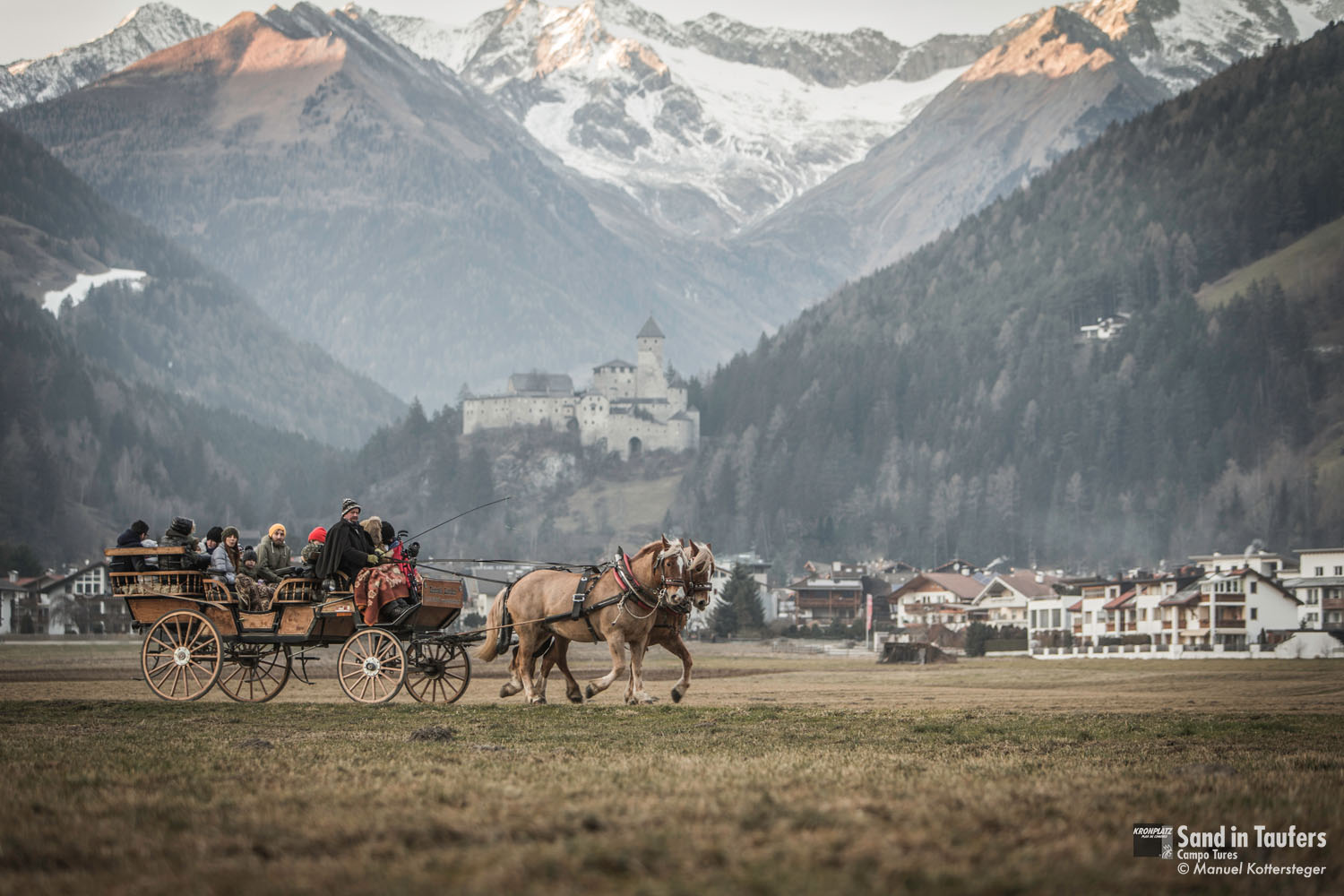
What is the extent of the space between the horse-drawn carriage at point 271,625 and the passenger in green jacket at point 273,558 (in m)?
0.73

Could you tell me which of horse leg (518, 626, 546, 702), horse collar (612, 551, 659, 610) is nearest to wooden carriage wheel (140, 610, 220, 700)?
horse leg (518, 626, 546, 702)

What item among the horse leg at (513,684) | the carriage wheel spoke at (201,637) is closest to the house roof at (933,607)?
the horse leg at (513,684)

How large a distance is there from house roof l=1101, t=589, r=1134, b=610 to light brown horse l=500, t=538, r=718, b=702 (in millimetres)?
85916

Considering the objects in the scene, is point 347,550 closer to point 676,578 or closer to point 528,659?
point 528,659

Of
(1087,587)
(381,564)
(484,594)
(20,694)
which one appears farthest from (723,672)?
(484,594)

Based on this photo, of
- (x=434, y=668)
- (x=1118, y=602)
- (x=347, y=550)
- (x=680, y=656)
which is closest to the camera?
(x=347, y=550)

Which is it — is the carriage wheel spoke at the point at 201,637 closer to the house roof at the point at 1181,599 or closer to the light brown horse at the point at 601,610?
the light brown horse at the point at 601,610

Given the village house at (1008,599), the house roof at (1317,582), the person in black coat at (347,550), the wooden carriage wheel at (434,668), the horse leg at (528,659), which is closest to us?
the person in black coat at (347,550)

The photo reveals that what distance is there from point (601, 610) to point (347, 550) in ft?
15.0

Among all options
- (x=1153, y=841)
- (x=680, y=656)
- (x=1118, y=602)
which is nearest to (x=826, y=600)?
(x=1118, y=602)

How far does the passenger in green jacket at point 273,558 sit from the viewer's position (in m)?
28.2

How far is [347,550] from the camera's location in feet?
89.5

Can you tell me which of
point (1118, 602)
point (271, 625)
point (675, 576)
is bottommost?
point (1118, 602)

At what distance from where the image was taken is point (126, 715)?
24859 millimetres
